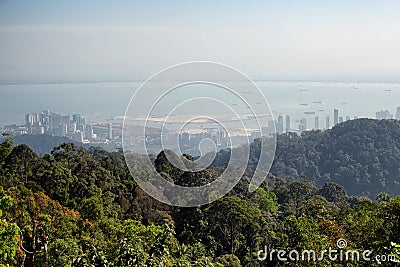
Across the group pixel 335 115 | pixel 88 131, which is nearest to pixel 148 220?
pixel 88 131

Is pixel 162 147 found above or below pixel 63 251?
above

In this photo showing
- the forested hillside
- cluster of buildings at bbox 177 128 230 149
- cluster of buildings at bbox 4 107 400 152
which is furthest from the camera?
cluster of buildings at bbox 177 128 230 149

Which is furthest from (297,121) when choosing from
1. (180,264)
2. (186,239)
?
(180,264)

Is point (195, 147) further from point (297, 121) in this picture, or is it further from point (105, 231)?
point (297, 121)

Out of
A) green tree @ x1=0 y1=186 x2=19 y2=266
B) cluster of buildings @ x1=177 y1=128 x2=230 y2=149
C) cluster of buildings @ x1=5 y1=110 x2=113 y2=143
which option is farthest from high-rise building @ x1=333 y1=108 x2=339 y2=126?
green tree @ x1=0 y1=186 x2=19 y2=266

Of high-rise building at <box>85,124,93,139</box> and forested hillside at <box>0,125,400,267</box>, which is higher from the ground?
high-rise building at <box>85,124,93,139</box>

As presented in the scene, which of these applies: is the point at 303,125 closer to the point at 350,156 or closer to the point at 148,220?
the point at 350,156

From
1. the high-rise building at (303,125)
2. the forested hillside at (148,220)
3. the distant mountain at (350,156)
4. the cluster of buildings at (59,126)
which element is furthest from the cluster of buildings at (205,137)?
the high-rise building at (303,125)

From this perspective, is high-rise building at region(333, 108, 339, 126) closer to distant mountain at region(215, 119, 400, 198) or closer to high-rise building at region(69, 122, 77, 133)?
distant mountain at region(215, 119, 400, 198)
